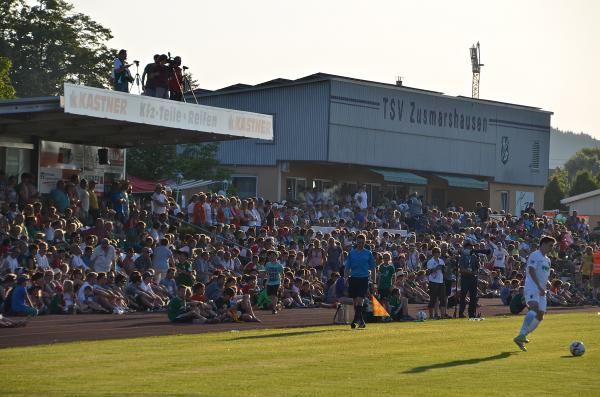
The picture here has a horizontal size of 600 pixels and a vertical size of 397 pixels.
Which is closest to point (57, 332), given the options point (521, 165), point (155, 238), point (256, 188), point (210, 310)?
point (210, 310)

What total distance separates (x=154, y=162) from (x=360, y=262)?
36.7 m

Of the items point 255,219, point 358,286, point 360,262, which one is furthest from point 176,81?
point 358,286

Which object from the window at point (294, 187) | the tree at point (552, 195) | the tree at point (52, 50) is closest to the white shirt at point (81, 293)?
the window at point (294, 187)

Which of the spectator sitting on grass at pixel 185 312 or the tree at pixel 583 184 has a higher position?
the tree at pixel 583 184

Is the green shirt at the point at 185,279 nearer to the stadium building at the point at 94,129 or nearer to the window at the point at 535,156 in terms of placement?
the stadium building at the point at 94,129

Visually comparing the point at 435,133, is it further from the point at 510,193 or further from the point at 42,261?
the point at 42,261

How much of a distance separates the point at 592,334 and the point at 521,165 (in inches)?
1603

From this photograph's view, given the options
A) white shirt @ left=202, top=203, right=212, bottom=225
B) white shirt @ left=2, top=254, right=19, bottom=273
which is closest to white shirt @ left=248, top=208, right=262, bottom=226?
white shirt @ left=202, top=203, right=212, bottom=225

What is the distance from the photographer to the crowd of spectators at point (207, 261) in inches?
995

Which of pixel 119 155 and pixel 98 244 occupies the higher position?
pixel 119 155

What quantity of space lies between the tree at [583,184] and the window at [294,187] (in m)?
62.4

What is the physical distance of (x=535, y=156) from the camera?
6488 cm

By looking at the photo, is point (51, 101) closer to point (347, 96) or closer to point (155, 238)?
point (155, 238)

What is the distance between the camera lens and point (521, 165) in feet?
209
